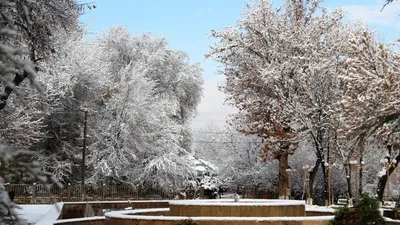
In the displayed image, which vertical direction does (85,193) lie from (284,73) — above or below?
below

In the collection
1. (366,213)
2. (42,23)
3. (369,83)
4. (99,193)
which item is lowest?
(99,193)

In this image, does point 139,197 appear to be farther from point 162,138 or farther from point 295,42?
point 295,42

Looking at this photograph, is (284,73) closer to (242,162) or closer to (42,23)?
(242,162)

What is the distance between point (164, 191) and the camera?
38.3m

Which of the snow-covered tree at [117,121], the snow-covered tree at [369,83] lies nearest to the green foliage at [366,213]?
the snow-covered tree at [369,83]

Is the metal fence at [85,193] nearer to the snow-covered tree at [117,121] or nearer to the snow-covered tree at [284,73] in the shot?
the snow-covered tree at [117,121]

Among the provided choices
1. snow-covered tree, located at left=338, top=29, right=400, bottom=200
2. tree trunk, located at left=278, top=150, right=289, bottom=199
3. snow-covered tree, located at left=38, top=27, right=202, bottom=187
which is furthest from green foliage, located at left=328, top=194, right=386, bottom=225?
snow-covered tree, located at left=38, top=27, right=202, bottom=187

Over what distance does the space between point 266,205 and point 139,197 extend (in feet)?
71.8

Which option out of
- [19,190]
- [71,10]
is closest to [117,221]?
[71,10]

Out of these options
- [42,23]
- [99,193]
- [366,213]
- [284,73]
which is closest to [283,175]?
[284,73]

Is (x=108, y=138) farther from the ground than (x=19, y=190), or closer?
farther from the ground

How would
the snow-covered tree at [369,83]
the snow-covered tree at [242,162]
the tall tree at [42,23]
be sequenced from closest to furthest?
the tall tree at [42,23], the snow-covered tree at [369,83], the snow-covered tree at [242,162]

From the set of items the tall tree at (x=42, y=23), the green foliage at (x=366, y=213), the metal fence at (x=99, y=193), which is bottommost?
the metal fence at (x=99, y=193)

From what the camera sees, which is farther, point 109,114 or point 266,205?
point 109,114
